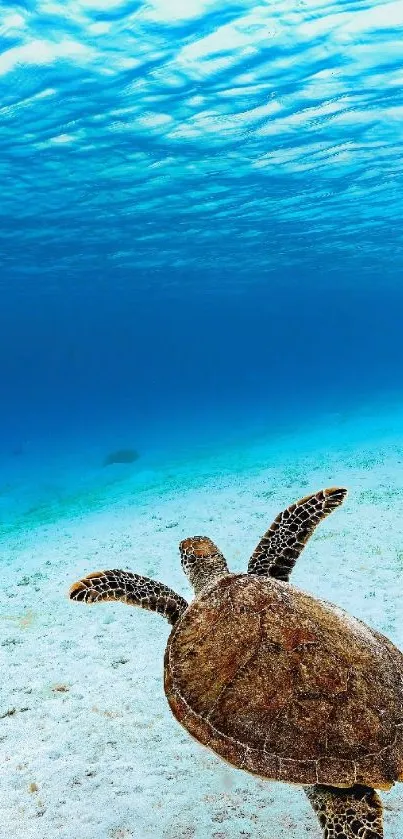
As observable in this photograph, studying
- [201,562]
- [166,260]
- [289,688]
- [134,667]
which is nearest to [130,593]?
[201,562]

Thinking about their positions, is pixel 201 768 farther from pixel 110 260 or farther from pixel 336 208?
pixel 110 260

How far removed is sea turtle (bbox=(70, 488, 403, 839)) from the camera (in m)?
2.85

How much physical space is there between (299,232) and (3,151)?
19.6m

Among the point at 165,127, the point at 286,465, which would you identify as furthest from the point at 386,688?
the point at 165,127

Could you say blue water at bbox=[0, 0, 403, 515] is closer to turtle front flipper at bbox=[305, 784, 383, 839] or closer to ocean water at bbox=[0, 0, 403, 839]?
ocean water at bbox=[0, 0, 403, 839]

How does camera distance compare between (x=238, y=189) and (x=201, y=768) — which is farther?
(x=238, y=189)

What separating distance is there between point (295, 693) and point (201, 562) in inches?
65.5

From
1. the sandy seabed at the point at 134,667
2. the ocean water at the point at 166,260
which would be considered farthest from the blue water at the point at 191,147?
the sandy seabed at the point at 134,667

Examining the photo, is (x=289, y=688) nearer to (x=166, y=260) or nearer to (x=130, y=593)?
(x=130, y=593)

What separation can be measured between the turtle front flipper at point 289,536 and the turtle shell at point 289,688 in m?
0.85

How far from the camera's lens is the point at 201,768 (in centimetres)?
446

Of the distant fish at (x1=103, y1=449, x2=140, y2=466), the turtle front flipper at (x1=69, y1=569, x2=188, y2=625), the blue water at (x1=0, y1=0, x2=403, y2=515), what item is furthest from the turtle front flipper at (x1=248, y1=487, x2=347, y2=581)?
the distant fish at (x1=103, y1=449, x2=140, y2=466)

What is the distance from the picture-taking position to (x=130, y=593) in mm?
4457

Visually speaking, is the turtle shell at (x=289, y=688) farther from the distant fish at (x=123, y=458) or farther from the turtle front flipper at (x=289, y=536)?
the distant fish at (x=123, y=458)
